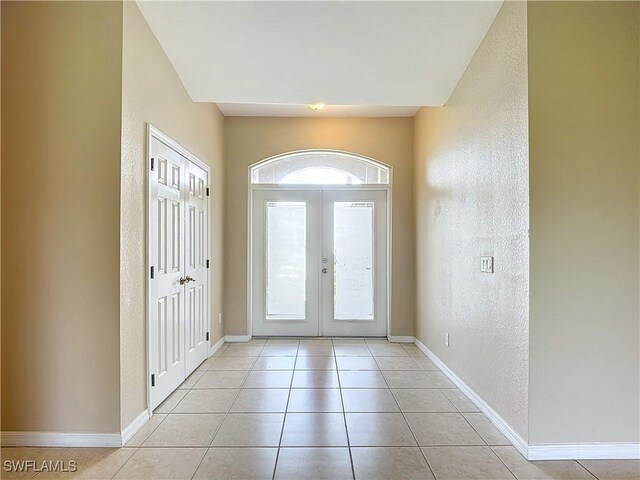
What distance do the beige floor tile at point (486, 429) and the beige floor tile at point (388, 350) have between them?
1.42 metres

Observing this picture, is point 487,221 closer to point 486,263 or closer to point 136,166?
point 486,263

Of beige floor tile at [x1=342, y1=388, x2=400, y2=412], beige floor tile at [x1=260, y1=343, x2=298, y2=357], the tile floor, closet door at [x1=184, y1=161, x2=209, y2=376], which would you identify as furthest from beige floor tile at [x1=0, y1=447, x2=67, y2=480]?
beige floor tile at [x1=260, y1=343, x2=298, y2=357]

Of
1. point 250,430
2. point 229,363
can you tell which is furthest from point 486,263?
point 229,363

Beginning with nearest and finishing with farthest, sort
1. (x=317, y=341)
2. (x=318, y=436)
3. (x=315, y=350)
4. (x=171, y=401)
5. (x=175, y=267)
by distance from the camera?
(x=318, y=436)
(x=171, y=401)
(x=175, y=267)
(x=315, y=350)
(x=317, y=341)

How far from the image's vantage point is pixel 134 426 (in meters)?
2.27

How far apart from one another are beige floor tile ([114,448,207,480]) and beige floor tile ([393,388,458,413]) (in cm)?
144

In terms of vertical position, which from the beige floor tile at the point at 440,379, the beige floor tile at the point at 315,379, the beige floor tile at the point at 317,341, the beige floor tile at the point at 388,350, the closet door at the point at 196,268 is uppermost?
the closet door at the point at 196,268

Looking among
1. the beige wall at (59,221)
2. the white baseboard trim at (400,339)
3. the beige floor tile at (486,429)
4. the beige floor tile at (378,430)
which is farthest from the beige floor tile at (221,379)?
the white baseboard trim at (400,339)

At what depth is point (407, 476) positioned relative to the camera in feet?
6.12

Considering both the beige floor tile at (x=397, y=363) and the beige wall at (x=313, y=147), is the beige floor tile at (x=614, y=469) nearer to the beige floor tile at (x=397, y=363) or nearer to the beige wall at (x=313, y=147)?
the beige floor tile at (x=397, y=363)

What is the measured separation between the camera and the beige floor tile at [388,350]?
394cm

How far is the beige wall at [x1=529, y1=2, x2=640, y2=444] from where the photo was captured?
6.55 feet

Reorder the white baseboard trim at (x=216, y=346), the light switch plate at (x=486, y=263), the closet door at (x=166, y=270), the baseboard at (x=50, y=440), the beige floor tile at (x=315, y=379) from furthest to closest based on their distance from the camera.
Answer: the white baseboard trim at (x=216, y=346) → the beige floor tile at (x=315, y=379) → the closet door at (x=166, y=270) → the light switch plate at (x=486, y=263) → the baseboard at (x=50, y=440)

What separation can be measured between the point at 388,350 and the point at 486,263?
1992 mm
